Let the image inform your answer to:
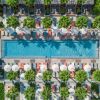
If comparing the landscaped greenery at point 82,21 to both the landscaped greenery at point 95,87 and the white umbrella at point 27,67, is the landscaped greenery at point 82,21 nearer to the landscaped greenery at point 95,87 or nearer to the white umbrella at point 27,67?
the landscaped greenery at point 95,87

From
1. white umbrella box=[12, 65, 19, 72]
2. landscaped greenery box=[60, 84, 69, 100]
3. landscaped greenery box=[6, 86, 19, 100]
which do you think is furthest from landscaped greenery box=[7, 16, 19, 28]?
landscaped greenery box=[60, 84, 69, 100]

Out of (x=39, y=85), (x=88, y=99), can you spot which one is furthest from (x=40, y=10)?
(x=88, y=99)

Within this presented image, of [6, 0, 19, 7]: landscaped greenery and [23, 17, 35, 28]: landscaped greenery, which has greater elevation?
[6, 0, 19, 7]: landscaped greenery

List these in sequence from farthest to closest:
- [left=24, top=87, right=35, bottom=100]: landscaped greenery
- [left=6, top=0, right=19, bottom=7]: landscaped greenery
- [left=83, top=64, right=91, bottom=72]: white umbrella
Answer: [left=83, top=64, right=91, bottom=72]: white umbrella
[left=24, top=87, right=35, bottom=100]: landscaped greenery
[left=6, top=0, right=19, bottom=7]: landscaped greenery

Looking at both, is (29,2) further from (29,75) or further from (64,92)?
(64,92)

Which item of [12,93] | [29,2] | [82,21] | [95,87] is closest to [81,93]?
[95,87]

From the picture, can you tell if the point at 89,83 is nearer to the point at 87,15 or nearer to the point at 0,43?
the point at 87,15

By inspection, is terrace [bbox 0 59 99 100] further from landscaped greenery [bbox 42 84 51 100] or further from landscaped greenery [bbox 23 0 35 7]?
landscaped greenery [bbox 23 0 35 7]

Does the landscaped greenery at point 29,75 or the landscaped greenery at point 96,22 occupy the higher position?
the landscaped greenery at point 96,22

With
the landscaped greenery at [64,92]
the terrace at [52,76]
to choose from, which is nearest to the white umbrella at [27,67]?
the terrace at [52,76]

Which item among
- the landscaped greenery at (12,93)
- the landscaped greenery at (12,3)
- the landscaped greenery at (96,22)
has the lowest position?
the landscaped greenery at (12,93)
